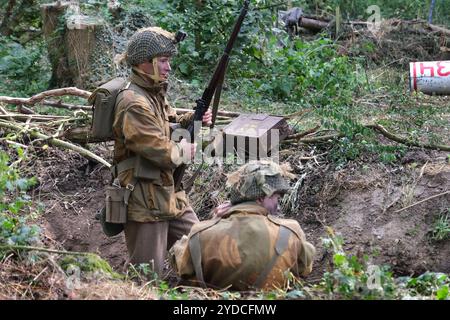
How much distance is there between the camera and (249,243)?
475cm

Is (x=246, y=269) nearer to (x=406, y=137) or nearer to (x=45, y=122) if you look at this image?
(x=406, y=137)

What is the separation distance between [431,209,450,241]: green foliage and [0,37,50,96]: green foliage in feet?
19.8

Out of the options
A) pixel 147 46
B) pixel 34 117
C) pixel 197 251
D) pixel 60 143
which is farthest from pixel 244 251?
pixel 34 117

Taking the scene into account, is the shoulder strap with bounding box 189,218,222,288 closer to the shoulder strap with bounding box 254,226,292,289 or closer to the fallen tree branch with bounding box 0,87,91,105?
the shoulder strap with bounding box 254,226,292,289

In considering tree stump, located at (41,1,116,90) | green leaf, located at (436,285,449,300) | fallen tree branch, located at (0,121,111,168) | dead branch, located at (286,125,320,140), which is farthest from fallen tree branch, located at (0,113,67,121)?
green leaf, located at (436,285,449,300)

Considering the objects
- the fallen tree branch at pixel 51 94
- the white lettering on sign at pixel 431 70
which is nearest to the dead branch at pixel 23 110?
the fallen tree branch at pixel 51 94

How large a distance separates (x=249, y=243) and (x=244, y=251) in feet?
0.20

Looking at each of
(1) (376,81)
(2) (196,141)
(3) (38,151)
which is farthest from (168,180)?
(1) (376,81)

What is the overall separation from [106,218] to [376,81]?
6.15m

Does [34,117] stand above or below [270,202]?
below

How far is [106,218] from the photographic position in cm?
586

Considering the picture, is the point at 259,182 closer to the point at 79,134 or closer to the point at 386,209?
the point at 386,209

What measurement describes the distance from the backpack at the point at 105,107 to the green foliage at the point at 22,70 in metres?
4.95

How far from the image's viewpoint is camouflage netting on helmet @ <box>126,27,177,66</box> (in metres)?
5.61
